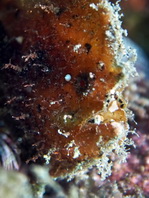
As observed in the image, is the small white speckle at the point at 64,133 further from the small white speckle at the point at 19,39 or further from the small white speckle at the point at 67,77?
the small white speckle at the point at 19,39

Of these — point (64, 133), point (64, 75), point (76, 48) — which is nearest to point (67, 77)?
point (64, 75)

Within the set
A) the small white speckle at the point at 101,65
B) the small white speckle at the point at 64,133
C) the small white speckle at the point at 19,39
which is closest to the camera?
the small white speckle at the point at 101,65

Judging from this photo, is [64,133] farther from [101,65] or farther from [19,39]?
[19,39]

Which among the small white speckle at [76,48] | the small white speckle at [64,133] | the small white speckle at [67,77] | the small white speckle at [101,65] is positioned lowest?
the small white speckle at [64,133]

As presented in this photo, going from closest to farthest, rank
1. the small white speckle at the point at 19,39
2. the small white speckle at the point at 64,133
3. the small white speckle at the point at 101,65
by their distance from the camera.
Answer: the small white speckle at the point at 101,65, the small white speckle at the point at 64,133, the small white speckle at the point at 19,39

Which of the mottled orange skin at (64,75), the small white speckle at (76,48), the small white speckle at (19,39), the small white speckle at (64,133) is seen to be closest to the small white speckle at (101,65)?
the mottled orange skin at (64,75)

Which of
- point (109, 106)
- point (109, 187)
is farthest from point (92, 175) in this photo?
point (109, 106)

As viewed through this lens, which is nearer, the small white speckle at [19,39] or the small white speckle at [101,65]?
the small white speckle at [101,65]

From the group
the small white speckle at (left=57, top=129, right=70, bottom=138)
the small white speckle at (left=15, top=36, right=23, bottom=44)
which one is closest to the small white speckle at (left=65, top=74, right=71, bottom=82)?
the small white speckle at (left=57, top=129, right=70, bottom=138)

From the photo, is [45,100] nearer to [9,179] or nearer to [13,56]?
[13,56]
